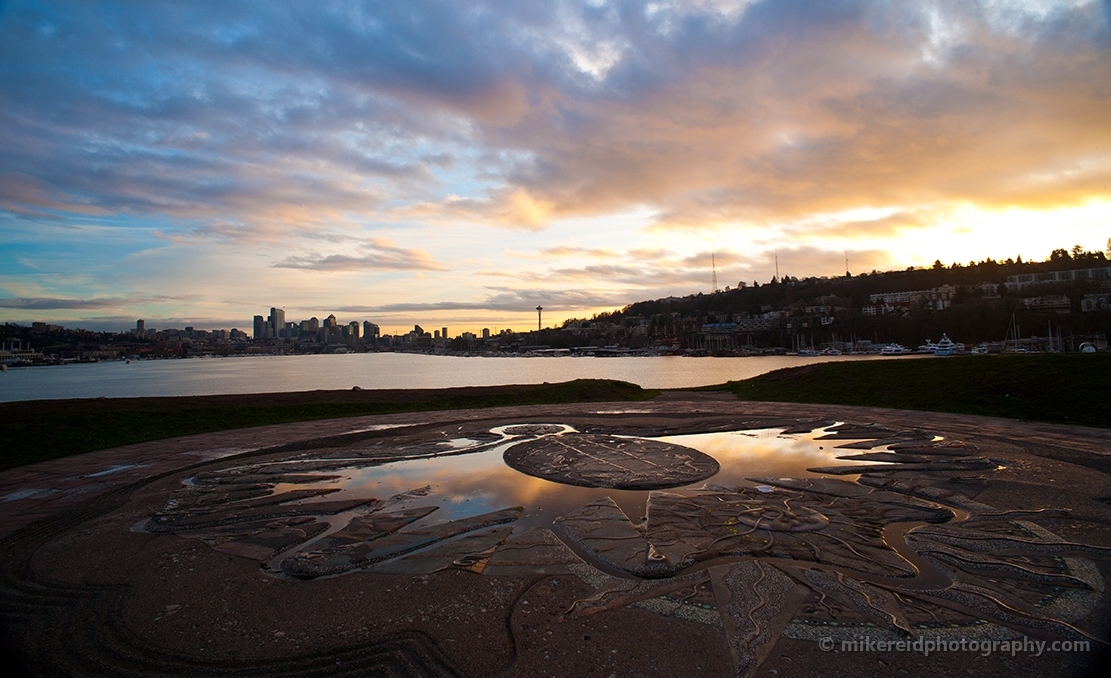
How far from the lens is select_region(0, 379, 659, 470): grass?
45.2ft

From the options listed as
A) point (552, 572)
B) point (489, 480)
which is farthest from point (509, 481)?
point (552, 572)

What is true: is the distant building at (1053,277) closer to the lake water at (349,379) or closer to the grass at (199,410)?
the lake water at (349,379)

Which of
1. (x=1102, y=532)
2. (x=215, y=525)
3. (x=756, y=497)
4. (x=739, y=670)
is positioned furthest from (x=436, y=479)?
(x=1102, y=532)

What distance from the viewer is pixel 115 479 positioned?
10156mm

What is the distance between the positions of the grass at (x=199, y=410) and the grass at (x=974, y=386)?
25.8 ft

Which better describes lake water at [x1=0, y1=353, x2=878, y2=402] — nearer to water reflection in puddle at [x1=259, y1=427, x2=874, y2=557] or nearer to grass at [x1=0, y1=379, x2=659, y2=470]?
grass at [x1=0, y1=379, x2=659, y2=470]

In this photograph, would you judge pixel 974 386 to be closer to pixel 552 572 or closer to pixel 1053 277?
pixel 552 572

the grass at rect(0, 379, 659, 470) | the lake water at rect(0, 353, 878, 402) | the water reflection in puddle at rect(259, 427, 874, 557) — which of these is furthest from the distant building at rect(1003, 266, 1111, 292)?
the water reflection in puddle at rect(259, 427, 874, 557)

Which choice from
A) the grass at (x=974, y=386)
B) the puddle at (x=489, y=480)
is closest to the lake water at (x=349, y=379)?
the grass at (x=974, y=386)

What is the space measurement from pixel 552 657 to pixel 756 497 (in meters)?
5.10

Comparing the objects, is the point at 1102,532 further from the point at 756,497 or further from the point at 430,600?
the point at 430,600

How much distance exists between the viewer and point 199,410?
18.1 metres

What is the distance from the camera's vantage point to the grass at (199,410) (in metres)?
13.8

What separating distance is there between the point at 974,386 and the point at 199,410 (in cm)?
2690
